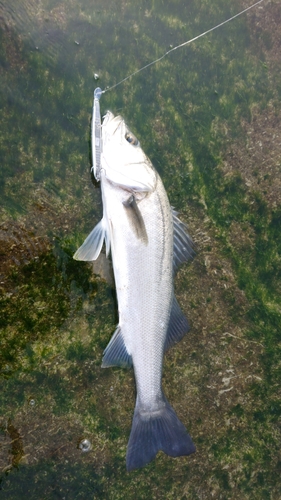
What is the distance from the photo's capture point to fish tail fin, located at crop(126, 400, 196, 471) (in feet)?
11.2

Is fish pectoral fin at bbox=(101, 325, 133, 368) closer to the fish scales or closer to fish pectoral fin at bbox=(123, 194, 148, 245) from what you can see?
the fish scales

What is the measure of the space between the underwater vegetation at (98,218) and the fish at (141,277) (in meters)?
0.47

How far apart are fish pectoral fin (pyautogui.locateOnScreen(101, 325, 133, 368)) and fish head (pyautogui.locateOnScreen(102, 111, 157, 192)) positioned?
118 cm

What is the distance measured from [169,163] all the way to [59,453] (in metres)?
2.85

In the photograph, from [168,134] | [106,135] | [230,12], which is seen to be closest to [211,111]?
[168,134]

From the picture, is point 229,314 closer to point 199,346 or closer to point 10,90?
point 199,346

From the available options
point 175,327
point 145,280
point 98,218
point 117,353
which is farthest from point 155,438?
point 98,218

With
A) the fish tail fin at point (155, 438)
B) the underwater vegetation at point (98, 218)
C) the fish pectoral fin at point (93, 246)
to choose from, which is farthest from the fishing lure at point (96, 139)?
the fish tail fin at point (155, 438)

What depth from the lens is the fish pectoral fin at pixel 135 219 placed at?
131 inches

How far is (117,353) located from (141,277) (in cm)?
68

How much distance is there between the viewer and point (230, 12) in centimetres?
435

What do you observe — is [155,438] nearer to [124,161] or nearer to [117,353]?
[117,353]

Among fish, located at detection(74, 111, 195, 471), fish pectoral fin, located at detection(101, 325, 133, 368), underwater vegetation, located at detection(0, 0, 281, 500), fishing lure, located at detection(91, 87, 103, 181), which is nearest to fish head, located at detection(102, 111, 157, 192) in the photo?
fish, located at detection(74, 111, 195, 471)

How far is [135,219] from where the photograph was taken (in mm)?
3334
